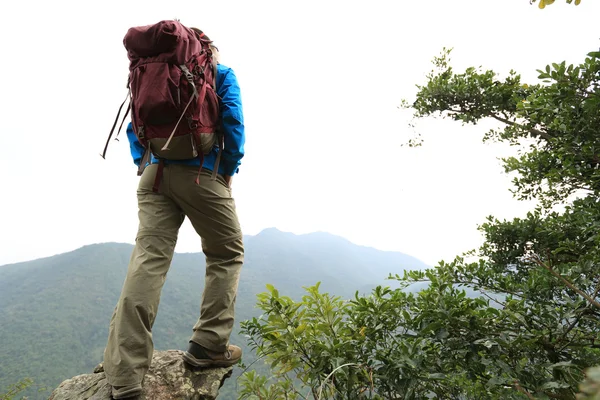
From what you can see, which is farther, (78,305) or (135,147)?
(78,305)

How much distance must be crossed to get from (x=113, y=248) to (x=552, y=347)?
161 m

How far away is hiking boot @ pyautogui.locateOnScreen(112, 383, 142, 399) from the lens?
219cm

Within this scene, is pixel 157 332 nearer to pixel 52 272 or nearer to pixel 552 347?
pixel 52 272

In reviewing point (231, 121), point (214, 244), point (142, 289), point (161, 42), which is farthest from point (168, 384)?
point (161, 42)

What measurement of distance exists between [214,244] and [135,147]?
3.72 ft

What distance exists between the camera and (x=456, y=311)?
186 centimetres

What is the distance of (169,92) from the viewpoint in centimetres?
224

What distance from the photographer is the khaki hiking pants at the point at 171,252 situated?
7.38ft

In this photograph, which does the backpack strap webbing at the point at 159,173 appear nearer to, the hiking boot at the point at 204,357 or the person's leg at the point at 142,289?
the person's leg at the point at 142,289

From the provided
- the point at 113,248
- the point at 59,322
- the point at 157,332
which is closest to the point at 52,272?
the point at 113,248

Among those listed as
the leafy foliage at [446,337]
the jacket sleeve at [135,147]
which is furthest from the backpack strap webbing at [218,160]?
the leafy foliage at [446,337]

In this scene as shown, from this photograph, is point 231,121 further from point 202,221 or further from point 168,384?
point 168,384

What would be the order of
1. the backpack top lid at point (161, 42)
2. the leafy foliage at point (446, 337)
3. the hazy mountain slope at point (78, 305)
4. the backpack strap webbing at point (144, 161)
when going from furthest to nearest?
the hazy mountain slope at point (78, 305), the backpack strap webbing at point (144, 161), the backpack top lid at point (161, 42), the leafy foliage at point (446, 337)

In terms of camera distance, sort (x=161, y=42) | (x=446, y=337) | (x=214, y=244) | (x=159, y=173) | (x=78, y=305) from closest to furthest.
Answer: (x=446, y=337)
(x=161, y=42)
(x=159, y=173)
(x=214, y=244)
(x=78, y=305)
